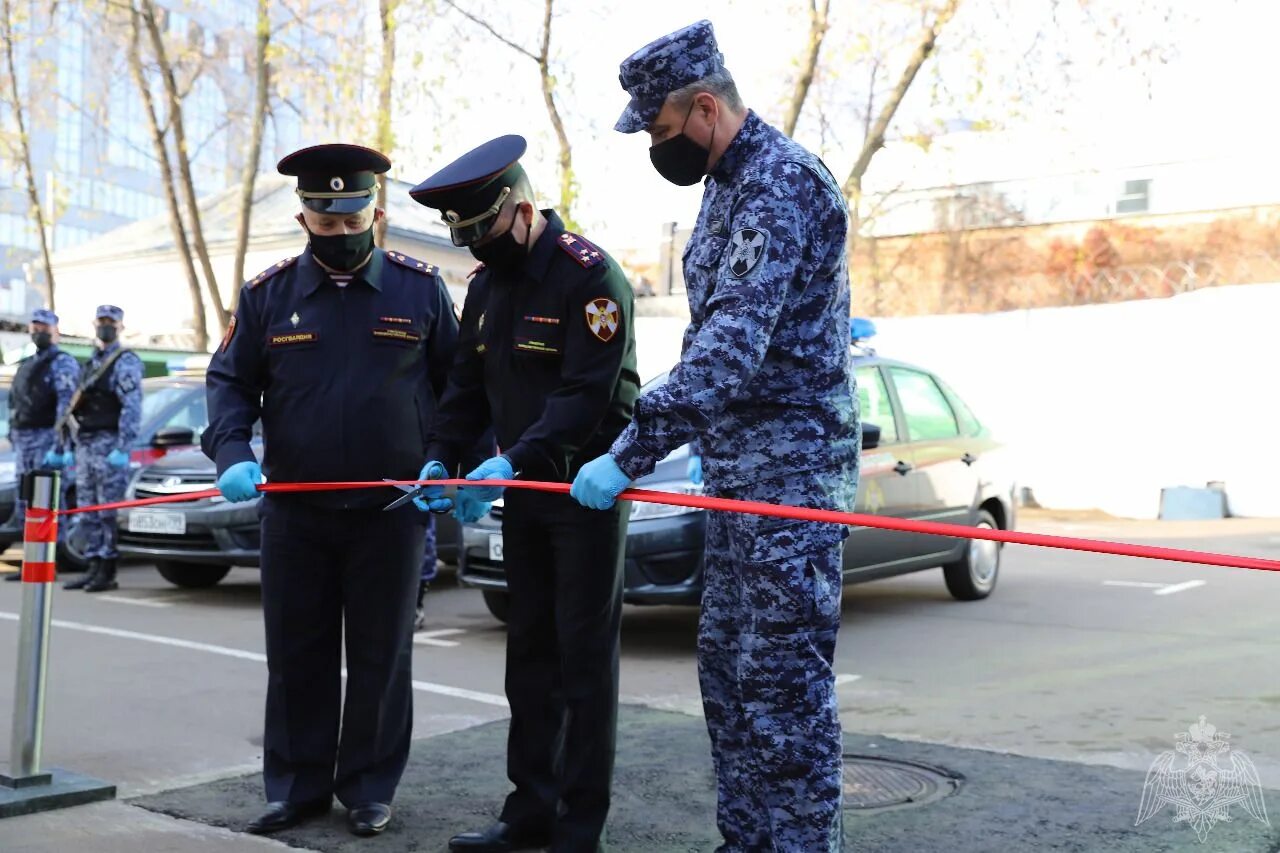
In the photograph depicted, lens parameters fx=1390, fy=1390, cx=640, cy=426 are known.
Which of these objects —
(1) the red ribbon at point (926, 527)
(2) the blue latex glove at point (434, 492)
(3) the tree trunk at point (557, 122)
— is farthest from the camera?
(3) the tree trunk at point (557, 122)

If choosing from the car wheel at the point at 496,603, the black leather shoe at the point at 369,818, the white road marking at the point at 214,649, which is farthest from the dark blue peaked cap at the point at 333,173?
the car wheel at the point at 496,603

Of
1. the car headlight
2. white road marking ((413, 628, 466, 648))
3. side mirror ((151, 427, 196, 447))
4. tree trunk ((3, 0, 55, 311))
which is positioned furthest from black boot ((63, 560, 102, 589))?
tree trunk ((3, 0, 55, 311))

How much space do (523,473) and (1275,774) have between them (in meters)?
2.92

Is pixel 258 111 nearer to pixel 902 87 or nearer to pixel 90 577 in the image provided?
pixel 902 87

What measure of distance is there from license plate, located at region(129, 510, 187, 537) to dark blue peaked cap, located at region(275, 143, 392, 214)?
19.0 ft

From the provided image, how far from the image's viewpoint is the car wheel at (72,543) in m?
10.3

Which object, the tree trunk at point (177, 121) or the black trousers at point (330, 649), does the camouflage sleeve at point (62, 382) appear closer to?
the black trousers at point (330, 649)

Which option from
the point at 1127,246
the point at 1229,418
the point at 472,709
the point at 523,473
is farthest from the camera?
the point at 1127,246

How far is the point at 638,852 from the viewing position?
386cm

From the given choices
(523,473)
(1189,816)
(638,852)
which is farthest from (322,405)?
(1189,816)

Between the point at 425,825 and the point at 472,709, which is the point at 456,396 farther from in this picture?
the point at 472,709

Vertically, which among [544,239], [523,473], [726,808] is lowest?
[726,808]

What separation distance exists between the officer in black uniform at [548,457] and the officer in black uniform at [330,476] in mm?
385

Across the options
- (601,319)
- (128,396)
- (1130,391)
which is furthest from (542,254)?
(1130,391)
